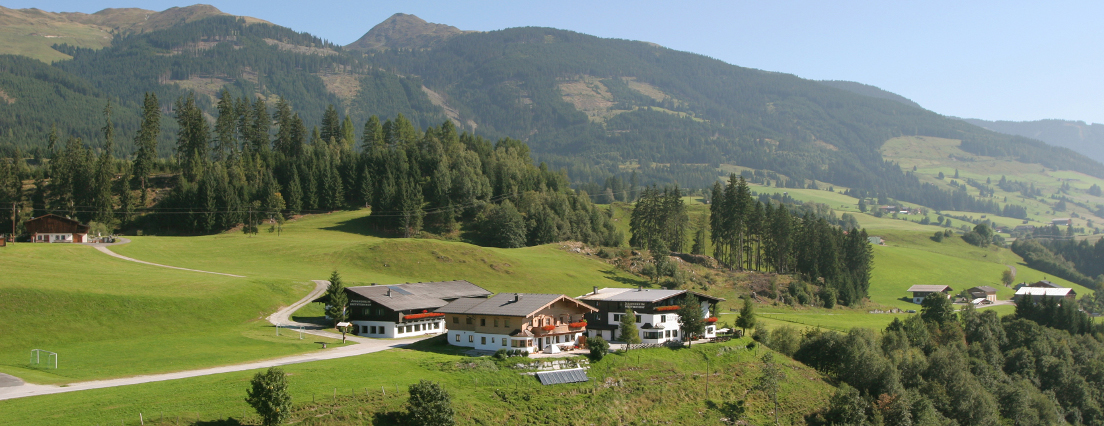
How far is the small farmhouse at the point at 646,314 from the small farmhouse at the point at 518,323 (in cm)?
482

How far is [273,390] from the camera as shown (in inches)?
1607

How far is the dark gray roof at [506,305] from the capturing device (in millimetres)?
65562

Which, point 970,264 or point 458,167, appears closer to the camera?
point 458,167

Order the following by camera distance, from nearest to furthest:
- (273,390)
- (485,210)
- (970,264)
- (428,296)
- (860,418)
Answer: (273,390)
(860,418)
(428,296)
(485,210)
(970,264)

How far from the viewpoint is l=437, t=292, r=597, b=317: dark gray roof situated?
65562 millimetres

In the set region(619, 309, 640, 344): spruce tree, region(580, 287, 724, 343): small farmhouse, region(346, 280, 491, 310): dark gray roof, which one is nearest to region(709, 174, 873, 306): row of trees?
region(580, 287, 724, 343): small farmhouse

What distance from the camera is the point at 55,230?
111 meters

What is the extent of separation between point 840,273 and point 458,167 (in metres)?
80.4

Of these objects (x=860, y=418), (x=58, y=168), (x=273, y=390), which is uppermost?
(x=58, y=168)

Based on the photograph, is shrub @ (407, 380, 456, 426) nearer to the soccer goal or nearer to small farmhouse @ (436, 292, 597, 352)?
small farmhouse @ (436, 292, 597, 352)

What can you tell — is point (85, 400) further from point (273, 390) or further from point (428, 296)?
point (428, 296)

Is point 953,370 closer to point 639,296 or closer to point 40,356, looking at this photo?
point 639,296

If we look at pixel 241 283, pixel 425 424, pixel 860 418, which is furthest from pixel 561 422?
pixel 241 283

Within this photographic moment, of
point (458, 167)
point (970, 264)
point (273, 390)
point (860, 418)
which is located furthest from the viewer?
point (970, 264)
